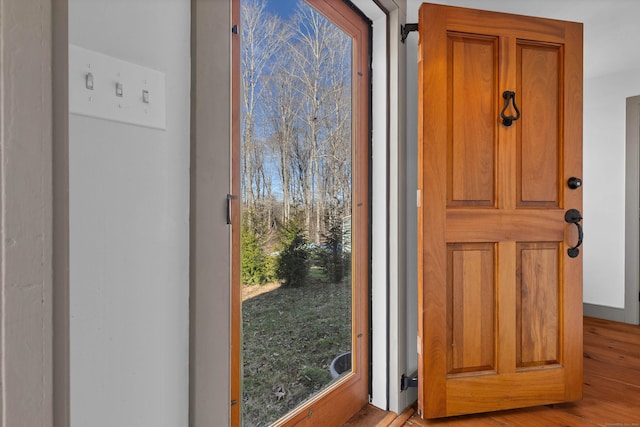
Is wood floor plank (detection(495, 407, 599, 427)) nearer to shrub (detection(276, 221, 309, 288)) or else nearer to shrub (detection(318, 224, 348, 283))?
shrub (detection(318, 224, 348, 283))

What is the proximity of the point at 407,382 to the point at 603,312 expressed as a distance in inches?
100

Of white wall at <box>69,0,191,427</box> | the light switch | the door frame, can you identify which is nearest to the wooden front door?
white wall at <box>69,0,191,427</box>

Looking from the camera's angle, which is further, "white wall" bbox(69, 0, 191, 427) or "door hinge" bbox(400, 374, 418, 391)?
"door hinge" bbox(400, 374, 418, 391)

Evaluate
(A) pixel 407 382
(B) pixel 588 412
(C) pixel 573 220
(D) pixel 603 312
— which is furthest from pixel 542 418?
(D) pixel 603 312

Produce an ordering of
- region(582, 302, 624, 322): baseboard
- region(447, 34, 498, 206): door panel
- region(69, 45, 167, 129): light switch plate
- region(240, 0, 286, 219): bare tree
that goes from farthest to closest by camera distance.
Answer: region(582, 302, 624, 322): baseboard → region(447, 34, 498, 206): door panel → region(240, 0, 286, 219): bare tree → region(69, 45, 167, 129): light switch plate

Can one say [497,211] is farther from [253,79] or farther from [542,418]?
[253,79]

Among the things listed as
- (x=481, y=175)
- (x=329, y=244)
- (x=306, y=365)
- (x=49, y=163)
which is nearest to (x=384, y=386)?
(x=306, y=365)

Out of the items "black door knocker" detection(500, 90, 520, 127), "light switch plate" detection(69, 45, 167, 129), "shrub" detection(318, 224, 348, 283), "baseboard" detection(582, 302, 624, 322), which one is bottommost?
Result: "baseboard" detection(582, 302, 624, 322)

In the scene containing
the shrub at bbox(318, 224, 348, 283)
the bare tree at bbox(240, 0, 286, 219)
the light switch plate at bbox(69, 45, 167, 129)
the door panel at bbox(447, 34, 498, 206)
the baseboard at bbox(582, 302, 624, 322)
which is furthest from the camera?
the baseboard at bbox(582, 302, 624, 322)

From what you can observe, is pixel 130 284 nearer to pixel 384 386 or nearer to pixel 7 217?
pixel 7 217

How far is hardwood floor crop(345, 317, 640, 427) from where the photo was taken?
1623mm

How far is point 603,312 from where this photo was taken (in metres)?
3.16

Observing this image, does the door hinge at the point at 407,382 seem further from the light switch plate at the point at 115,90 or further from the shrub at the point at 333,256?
the light switch plate at the point at 115,90

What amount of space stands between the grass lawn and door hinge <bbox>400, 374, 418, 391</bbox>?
318 mm
